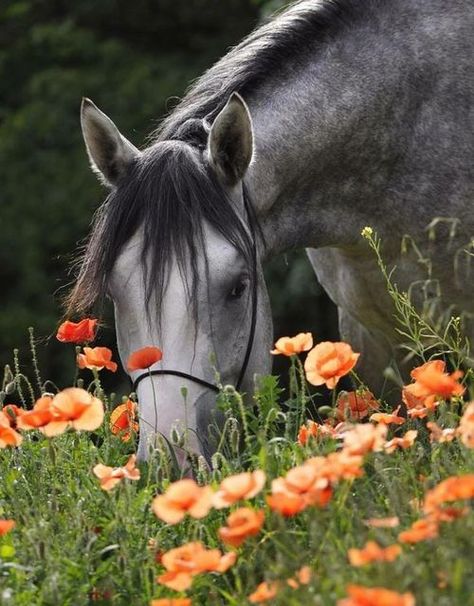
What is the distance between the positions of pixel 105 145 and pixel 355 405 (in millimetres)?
1141

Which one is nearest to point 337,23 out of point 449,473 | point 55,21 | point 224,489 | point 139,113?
point 449,473

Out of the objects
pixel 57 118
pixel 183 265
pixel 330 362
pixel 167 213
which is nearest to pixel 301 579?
pixel 330 362

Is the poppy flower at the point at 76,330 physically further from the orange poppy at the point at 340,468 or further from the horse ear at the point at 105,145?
the orange poppy at the point at 340,468

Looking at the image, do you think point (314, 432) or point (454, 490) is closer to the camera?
point (454, 490)

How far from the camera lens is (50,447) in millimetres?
2793

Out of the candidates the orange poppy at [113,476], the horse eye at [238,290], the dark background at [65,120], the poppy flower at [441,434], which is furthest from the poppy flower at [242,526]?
the dark background at [65,120]

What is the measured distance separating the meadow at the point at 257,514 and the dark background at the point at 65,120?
22.8 ft

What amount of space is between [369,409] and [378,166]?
1212 millimetres

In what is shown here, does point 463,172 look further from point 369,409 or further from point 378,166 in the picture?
point 369,409

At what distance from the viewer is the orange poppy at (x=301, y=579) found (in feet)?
6.89

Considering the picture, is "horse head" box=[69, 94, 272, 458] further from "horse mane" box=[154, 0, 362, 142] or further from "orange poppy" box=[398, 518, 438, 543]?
"orange poppy" box=[398, 518, 438, 543]

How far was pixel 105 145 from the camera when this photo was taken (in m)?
3.89

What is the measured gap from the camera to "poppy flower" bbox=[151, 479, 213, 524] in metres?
2.17

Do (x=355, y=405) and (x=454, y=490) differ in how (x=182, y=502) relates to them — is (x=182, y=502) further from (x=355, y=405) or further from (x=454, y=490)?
(x=355, y=405)
